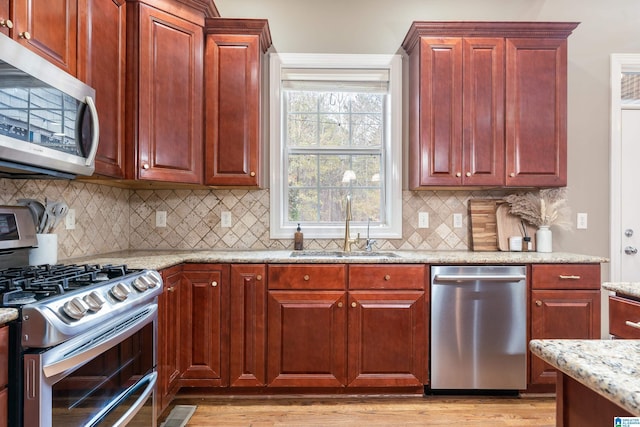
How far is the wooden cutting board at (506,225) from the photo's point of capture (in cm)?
292

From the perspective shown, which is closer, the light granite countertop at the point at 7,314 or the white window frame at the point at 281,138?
the light granite countertop at the point at 7,314

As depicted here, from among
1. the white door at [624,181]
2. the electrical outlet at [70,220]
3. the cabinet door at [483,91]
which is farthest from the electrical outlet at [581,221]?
the electrical outlet at [70,220]

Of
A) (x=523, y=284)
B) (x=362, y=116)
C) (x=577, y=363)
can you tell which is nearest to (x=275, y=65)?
(x=362, y=116)

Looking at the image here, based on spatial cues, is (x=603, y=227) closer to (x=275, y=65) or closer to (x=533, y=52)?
(x=533, y=52)

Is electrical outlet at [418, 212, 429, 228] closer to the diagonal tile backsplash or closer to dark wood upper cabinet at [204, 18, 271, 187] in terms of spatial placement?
the diagonal tile backsplash

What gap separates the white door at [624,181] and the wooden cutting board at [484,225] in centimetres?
99

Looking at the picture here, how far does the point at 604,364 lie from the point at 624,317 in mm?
980

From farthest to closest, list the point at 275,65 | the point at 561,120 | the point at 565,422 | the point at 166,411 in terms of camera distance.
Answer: the point at 275,65 < the point at 561,120 < the point at 166,411 < the point at 565,422

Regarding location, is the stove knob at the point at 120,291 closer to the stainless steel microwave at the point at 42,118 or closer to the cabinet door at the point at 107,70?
the stainless steel microwave at the point at 42,118

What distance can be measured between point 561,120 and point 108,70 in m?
2.96

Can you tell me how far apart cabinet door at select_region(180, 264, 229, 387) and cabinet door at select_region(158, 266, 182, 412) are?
0.27 ft

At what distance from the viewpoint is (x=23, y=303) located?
3.72ft

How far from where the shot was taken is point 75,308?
122 centimetres

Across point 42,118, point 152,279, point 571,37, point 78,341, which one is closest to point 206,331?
point 152,279
